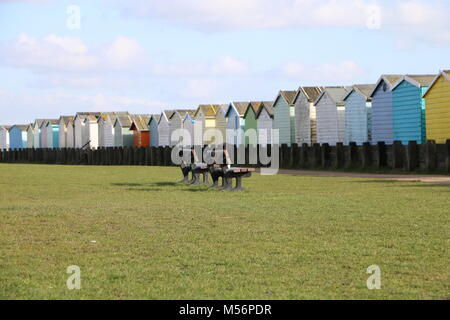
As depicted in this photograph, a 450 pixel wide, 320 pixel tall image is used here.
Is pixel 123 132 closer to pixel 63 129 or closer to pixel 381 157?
pixel 63 129

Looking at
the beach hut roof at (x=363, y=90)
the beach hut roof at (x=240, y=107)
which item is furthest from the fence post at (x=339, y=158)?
the beach hut roof at (x=240, y=107)

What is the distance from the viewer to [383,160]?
116ft

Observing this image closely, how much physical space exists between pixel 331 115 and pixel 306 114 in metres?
3.50

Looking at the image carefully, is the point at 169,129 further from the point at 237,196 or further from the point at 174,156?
the point at 237,196

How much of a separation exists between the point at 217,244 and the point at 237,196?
9692 millimetres

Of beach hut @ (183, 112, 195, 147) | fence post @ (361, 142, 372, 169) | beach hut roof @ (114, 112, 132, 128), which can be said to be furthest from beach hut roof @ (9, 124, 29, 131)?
fence post @ (361, 142, 372, 169)

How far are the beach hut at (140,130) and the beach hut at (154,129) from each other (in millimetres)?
955

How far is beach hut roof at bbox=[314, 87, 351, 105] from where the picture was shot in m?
46.7

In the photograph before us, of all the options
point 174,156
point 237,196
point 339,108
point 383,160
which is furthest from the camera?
point 174,156

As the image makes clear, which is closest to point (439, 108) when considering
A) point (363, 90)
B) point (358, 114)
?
point (358, 114)

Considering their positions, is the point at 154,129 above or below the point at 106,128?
below

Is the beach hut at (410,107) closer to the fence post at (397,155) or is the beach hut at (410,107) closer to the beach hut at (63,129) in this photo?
the fence post at (397,155)

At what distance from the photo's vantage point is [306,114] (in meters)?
50.3
